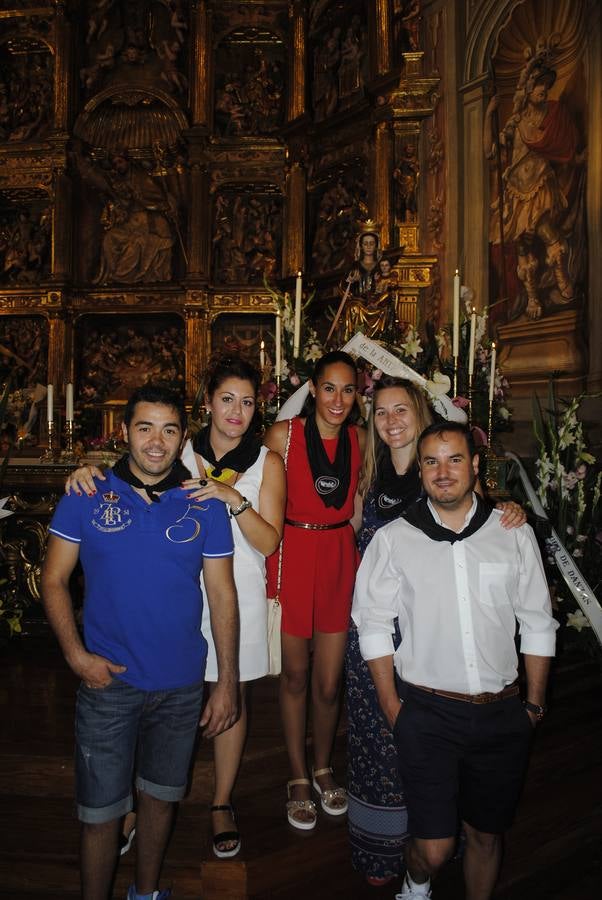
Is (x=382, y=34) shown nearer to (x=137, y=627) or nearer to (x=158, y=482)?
(x=158, y=482)

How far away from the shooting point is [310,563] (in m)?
3.03

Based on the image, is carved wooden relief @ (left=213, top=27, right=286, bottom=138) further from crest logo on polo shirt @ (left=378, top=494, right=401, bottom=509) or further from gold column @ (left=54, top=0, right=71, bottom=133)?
crest logo on polo shirt @ (left=378, top=494, right=401, bottom=509)

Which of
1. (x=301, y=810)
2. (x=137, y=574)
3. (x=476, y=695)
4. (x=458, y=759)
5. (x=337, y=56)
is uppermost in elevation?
(x=337, y=56)

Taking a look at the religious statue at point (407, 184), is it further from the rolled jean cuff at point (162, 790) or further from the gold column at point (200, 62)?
the rolled jean cuff at point (162, 790)

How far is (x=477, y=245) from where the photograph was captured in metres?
7.90

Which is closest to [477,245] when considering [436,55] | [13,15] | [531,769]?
[436,55]

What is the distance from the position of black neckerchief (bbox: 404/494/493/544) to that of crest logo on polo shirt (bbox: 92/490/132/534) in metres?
0.86

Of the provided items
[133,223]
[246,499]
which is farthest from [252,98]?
[246,499]

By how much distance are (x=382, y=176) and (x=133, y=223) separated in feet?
12.1

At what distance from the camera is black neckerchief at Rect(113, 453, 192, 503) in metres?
2.23

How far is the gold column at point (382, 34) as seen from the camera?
8391 millimetres

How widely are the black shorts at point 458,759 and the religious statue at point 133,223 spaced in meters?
8.76

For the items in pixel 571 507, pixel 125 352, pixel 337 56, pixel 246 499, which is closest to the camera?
pixel 246 499

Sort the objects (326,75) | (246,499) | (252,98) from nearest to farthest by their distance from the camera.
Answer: (246,499) → (326,75) → (252,98)
